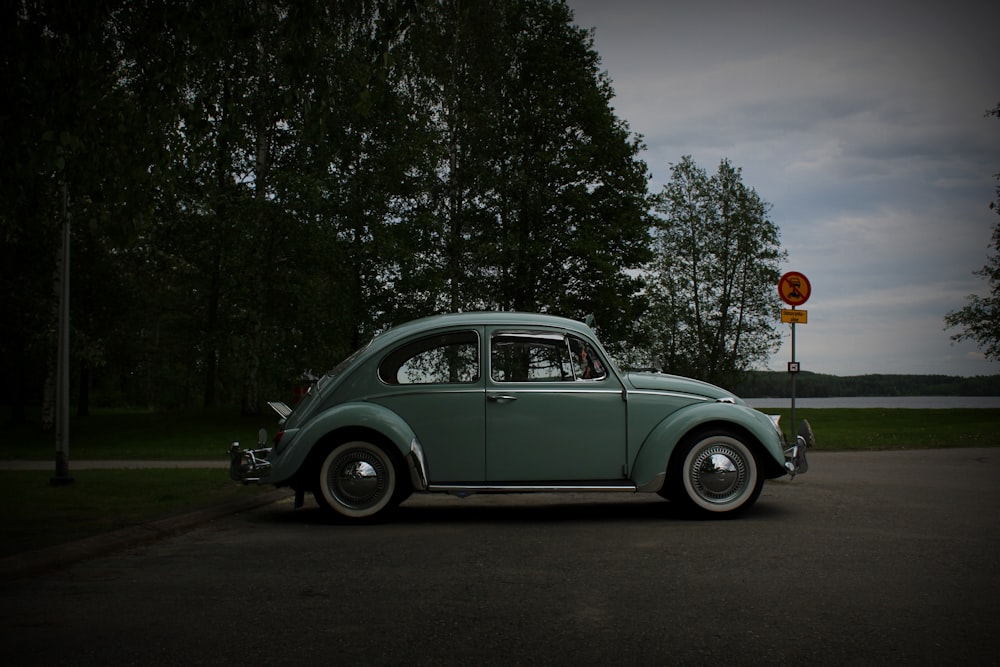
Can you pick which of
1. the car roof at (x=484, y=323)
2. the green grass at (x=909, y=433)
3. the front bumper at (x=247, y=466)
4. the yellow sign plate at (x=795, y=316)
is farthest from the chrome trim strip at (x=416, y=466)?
the green grass at (x=909, y=433)

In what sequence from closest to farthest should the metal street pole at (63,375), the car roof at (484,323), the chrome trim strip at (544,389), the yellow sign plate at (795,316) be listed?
the chrome trim strip at (544,389)
the car roof at (484,323)
the metal street pole at (63,375)
the yellow sign plate at (795,316)

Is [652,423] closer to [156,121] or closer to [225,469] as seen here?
[156,121]

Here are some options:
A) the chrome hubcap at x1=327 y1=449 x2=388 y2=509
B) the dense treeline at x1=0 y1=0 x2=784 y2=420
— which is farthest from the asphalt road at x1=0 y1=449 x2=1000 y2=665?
the dense treeline at x1=0 y1=0 x2=784 y2=420

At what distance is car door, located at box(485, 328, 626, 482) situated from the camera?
816 centimetres

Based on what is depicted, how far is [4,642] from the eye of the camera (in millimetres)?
4219

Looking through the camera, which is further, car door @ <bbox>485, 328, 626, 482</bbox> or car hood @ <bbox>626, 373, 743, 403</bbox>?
car hood @ <bbox>626, 373, 743, 403</bbox>

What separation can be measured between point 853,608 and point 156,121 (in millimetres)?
6988

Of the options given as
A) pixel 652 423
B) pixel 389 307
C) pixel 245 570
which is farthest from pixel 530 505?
pixel 389 307

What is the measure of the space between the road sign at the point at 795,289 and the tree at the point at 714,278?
85.3 ft

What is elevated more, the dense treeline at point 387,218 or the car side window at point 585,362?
the dense treeline at point 387,218

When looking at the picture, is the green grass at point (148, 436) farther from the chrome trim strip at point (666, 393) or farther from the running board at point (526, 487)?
the chrome trim strip at point (666, 393)

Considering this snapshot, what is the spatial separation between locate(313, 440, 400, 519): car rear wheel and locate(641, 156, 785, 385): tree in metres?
34.2

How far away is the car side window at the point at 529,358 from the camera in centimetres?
841

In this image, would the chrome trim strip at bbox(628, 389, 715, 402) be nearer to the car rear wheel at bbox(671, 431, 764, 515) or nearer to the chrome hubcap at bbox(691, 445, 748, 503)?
the car rear wheel at bbox(671, 431, 764, 515)
